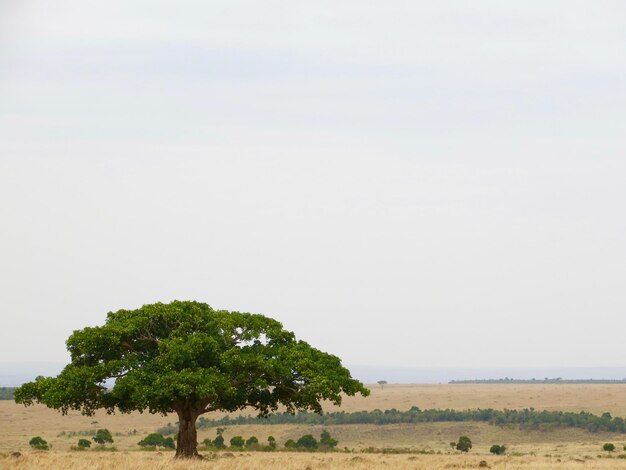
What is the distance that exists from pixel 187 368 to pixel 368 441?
165ft

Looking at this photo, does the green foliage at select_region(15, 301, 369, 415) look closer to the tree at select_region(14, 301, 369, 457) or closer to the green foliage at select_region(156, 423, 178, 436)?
the tree at select_region(14, 301, 369, 457)

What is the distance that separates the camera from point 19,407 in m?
129

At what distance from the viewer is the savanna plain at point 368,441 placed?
40.0 m

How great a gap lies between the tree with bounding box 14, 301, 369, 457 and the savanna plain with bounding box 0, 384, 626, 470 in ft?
8.08

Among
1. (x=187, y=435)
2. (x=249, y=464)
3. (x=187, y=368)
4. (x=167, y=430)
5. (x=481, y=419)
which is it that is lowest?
(x=249, y=464)

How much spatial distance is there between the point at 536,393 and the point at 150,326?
13801 centimetres

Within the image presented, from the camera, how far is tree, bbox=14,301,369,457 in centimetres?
4184

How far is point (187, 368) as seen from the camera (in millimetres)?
41906

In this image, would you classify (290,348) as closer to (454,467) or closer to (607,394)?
(454,467)

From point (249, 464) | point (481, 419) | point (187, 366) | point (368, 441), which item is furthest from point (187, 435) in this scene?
point (481, 419)

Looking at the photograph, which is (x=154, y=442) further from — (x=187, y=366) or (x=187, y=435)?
(x=187, y=366)

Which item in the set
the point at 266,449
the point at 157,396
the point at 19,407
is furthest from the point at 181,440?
the point at 19,407

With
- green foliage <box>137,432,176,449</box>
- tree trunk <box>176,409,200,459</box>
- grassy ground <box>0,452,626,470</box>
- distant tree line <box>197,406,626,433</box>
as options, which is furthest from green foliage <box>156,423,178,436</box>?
grassy ground <box>0,452,626,470</box>

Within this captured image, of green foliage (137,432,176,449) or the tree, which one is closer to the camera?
the tree
